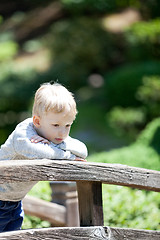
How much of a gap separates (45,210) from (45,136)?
1743 mm

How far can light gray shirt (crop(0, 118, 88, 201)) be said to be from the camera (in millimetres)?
2371

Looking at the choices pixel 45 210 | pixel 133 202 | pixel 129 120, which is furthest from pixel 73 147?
pixel 129 120

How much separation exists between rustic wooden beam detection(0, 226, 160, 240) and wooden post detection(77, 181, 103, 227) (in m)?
0.05

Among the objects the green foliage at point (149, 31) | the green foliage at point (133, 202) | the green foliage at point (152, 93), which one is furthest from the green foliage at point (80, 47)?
the green foliage at point (133, 202)

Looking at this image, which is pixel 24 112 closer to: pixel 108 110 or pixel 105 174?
pixel 108 110

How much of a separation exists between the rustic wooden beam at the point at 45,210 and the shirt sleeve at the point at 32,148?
1.64 metres

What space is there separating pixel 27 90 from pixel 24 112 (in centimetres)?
70

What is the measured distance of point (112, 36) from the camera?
1870 centimetres

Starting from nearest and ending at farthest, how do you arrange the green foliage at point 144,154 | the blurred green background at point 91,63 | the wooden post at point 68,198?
the wooden post at point 68,198 < the green foliage at point 144,154 < the blurred green background at point 91,63

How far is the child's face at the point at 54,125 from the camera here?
2.43 meters

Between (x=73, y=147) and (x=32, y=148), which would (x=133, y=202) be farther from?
(x=32, y=148)

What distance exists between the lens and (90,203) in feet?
7.81

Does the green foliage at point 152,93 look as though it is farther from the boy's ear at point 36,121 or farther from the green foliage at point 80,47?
the boy's ear at point 36,121

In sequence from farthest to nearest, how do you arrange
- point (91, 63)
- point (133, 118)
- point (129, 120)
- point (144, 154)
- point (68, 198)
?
point (91, 63) → point (133, 118) → point (129, 120) → point (144, 154) → point (68, 198)
